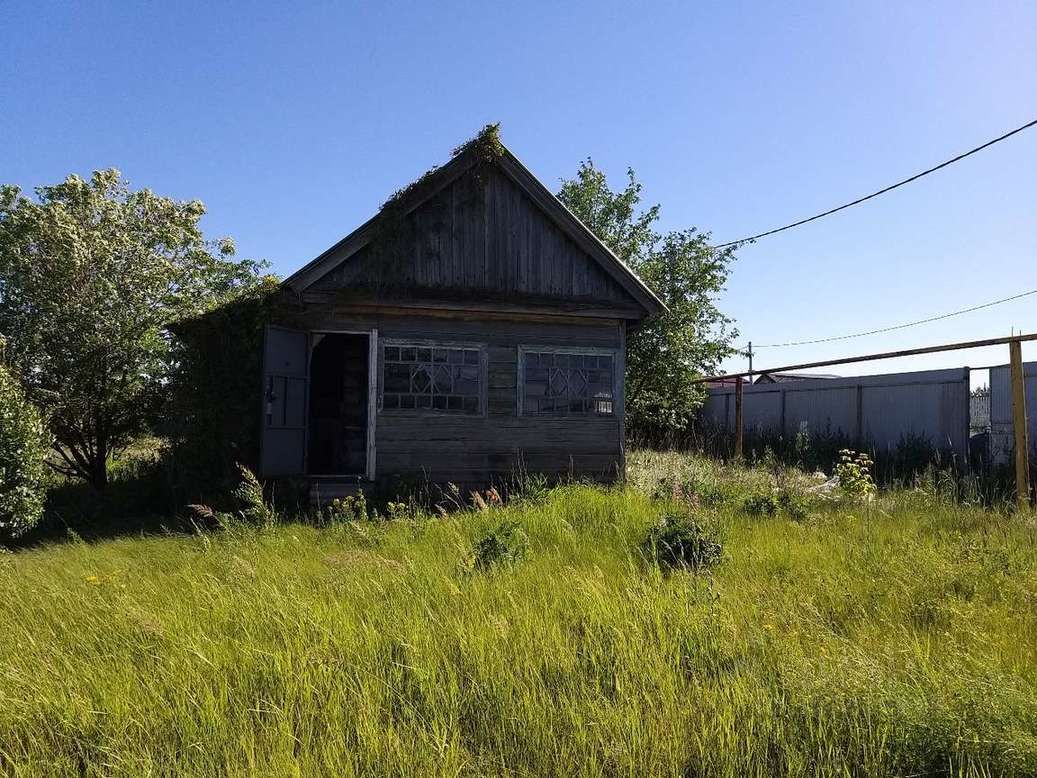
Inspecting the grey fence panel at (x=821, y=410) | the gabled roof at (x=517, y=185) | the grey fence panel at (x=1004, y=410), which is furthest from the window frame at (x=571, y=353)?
the grey fence panel at (x=821, y=410)

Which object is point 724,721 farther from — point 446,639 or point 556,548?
point 556,548

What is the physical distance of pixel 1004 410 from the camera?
1174 centimetres

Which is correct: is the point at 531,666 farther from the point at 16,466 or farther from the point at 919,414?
the point at 919,414

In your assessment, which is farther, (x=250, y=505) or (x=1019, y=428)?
(x=250, y=505)

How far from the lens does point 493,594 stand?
418 cm

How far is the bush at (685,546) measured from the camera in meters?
5.00

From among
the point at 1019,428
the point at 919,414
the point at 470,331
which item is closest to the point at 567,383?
the point at 470,331

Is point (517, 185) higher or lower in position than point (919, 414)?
higher

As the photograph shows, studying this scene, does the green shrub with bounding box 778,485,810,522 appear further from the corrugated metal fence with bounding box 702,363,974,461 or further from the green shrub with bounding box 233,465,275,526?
the corrugated metal fence with bounding box 702,363,974,461

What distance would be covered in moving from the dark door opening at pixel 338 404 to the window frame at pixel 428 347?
257cm

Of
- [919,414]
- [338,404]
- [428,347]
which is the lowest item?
[338,404]

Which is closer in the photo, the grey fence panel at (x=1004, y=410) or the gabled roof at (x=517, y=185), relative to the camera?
the gabled roof at (x=517, y=185)

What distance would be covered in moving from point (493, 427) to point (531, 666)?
717 centimetres

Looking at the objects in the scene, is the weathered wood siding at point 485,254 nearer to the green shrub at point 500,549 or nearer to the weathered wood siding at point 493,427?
the weathered wood siding at point 493,427
